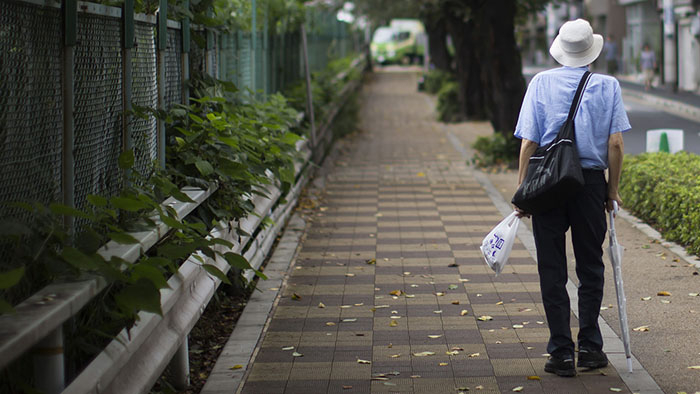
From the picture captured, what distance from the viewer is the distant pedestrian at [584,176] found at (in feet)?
17.4

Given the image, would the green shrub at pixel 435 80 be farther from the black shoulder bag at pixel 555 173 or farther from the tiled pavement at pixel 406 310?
the black shoulder bag at pixel 555 173

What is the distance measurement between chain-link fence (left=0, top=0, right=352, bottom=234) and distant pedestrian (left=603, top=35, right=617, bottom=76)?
45.2m

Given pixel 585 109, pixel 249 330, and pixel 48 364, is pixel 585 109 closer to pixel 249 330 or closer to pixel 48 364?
pixel 249 330

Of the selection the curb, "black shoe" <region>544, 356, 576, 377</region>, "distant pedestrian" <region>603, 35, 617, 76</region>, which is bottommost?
the curb

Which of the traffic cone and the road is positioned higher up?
the traffic cone

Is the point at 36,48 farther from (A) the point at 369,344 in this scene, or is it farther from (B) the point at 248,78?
(B) the point at 248,78

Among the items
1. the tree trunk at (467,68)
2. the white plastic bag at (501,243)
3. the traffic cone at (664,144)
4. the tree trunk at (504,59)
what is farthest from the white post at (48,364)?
the tree trunk at (467,68)

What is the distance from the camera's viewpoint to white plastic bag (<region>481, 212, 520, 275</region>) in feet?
18.1

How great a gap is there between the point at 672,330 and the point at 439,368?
5.40 ft

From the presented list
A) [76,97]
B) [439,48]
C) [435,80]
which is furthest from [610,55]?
[76,97]

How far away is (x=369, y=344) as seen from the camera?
19.7 ft

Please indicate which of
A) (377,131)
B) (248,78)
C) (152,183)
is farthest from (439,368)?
(377,131)

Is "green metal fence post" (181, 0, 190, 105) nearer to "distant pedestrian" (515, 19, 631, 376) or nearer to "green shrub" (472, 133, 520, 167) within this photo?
"distant pedestrian" (515, 19, 631, 376)

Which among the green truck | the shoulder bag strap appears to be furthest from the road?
the green truck
